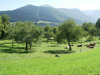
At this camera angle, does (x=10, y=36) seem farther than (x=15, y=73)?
Yes

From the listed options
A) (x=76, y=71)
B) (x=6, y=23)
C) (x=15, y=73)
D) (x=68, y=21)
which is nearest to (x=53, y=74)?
(x=76, y=71)

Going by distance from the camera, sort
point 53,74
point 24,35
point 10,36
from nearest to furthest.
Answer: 1. point 53,74
2. point 24,35
3. point 10,36

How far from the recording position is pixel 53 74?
14.4 m

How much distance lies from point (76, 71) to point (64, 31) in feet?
128

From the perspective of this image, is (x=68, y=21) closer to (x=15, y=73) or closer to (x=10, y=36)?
(x=10, y=36)

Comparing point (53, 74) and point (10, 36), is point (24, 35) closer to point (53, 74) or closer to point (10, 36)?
point (10, 36)

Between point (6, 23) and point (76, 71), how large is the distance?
289 ft

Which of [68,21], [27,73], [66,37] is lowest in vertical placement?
[27,73]

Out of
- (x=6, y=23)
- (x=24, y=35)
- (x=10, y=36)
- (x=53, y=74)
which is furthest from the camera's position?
(x=6, y=23)

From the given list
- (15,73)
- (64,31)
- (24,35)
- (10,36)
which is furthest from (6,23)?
(15,73)

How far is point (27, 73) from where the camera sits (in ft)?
49.4

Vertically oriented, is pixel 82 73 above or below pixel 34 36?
below

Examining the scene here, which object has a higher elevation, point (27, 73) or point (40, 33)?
point (40, 33)

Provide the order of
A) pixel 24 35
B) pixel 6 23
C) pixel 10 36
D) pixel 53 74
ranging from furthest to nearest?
pixel 6 23 → pixel 10 36 → pixel 24 35 → pixel 53 74
